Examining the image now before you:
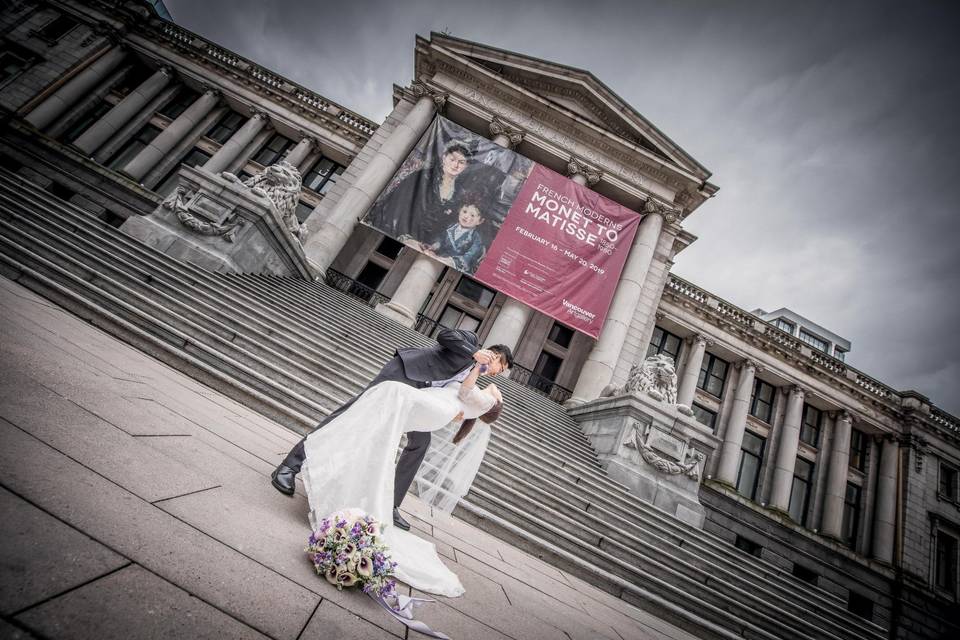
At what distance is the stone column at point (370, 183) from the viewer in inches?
501

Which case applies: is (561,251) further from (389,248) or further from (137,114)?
(137,114)

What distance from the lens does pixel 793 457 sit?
655 inches

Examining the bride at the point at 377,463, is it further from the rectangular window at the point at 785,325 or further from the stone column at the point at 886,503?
the rectangular window at the point at 785,325

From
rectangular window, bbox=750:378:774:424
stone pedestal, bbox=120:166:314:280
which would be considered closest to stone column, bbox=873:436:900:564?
rectangular window, bbox=750:378:774:424

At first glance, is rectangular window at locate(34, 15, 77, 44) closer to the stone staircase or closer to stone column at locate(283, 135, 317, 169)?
stone column at locate(283, 135, 317, 169)

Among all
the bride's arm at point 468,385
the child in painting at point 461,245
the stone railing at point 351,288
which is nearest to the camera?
the bride's arm at point 468,385

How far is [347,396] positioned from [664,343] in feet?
57.7

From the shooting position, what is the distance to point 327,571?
69.4 inches

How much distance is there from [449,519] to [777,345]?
19991 millimetres

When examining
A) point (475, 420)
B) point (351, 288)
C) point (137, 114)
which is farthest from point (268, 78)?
point (475, 420)

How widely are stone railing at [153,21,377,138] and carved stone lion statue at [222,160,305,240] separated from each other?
12649 millimetres

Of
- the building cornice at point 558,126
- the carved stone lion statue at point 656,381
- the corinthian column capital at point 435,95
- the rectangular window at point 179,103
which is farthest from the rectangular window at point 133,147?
the carved stone lion statue at point 656,381

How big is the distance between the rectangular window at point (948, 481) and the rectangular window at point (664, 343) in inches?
465

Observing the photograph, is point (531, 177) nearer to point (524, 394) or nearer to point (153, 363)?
point (524, 394)
